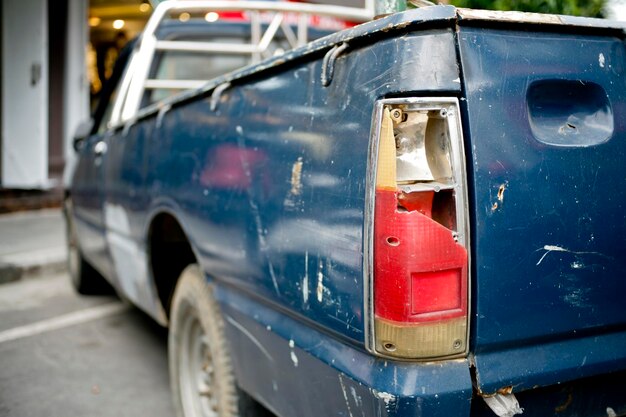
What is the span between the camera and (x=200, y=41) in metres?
4.23

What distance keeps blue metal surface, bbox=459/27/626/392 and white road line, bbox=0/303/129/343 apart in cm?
367

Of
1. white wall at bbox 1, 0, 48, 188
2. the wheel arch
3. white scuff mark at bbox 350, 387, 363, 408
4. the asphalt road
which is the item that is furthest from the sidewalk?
white scuff mark at bbox 350, 387, 363, 408

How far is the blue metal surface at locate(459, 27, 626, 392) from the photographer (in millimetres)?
1553

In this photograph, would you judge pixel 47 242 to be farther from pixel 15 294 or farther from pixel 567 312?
pixel 567 312

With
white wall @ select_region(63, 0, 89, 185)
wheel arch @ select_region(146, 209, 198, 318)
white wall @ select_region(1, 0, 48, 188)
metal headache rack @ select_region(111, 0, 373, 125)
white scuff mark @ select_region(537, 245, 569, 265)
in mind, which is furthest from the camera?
white wall @ select_region(63, 0, 89, 185)

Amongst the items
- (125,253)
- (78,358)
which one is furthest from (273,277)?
(78,358)

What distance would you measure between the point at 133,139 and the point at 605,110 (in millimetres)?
2322

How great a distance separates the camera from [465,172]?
60.5 inches

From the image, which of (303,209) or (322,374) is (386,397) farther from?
(303,209)

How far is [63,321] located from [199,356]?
94.3 inches

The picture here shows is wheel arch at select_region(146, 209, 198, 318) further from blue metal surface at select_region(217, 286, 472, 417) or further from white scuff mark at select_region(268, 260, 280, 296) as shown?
white scuff mark at select_region(268, 260, 280, 296)


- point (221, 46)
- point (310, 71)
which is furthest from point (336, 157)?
point (221, 46)

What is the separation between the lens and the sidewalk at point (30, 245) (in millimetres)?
5867

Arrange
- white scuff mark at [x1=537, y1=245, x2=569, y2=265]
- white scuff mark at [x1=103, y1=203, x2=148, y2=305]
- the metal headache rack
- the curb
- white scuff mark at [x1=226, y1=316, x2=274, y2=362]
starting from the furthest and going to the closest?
1. the curb
2. the metal headache rack
3. white scuff mark at [x1=103, y1=203, x2=148, y2=305]
4. white scuff mark at [x1=226, y1=316, x2=274, y2=362]
5. white scuff mark at [x1=537, y1=245, x2=569, y2=265]
